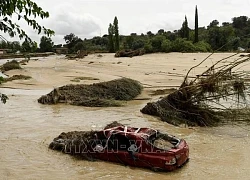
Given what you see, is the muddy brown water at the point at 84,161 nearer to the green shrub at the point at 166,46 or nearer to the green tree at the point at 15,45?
the green tree at the point at 15,45

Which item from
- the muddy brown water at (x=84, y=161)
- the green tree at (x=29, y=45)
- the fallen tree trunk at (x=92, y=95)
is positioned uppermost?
the green tree at (x=29, y=45)

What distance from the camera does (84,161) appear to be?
1203cm

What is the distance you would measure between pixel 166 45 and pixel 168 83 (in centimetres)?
2735

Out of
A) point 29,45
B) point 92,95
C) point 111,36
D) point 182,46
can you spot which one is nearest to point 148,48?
point 182,46

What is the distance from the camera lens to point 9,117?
2053 cm

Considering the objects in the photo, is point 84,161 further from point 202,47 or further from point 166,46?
point 166,46

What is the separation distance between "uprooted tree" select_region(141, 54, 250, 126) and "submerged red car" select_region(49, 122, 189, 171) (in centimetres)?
529

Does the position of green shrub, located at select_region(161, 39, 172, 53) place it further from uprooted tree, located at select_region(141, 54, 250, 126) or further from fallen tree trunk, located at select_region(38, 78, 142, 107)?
uprooted tree, located at select_region(141, 54, 250, 126)

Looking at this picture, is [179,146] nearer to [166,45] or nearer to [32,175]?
[32,175]

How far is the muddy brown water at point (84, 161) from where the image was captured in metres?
11.3

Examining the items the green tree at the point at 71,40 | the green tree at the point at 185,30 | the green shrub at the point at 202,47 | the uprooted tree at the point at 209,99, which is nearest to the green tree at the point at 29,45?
the uprooted tree at the point at 209,99

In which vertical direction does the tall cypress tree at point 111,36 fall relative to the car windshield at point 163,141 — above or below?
above

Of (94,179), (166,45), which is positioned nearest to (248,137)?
(94,179)

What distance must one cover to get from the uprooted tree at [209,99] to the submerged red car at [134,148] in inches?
208
